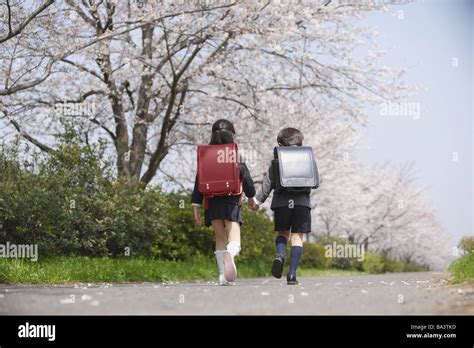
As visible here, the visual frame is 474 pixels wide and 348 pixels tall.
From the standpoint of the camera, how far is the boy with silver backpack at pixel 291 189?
9797 mm

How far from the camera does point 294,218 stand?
10031 mm

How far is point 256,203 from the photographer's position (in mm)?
10094

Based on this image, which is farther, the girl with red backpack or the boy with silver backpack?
the boy with silver backpack

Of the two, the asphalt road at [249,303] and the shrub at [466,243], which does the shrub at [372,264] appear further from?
the asphalt road at [249,303]

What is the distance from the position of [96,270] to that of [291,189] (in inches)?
149

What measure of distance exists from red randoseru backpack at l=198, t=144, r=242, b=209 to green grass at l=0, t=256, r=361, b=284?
295cm

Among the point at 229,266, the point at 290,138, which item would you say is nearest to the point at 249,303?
the point at 229,266

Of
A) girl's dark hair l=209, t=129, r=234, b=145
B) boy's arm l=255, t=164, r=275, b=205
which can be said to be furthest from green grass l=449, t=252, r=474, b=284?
girl's dark hair l=209, t=129, r=234, b=145

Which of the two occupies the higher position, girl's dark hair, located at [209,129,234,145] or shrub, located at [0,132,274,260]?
girl's dark hair, located at [209,129,234,145]

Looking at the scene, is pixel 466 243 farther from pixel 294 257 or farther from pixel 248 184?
pixel 248 184

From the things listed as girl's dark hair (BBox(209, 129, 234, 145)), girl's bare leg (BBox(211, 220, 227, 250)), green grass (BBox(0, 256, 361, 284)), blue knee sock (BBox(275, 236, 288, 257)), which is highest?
girl's dark hair (BBox(209, 129, 234, 145))

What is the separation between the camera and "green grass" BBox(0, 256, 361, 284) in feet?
35.4

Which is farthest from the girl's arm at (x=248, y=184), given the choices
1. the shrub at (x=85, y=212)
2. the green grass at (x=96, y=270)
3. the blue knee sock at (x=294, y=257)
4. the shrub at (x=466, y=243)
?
the shrub at (x=466, y=243)

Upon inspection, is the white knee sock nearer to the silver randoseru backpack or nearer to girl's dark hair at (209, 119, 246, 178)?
girl's dark hair at (209, 119, 246, 178)
